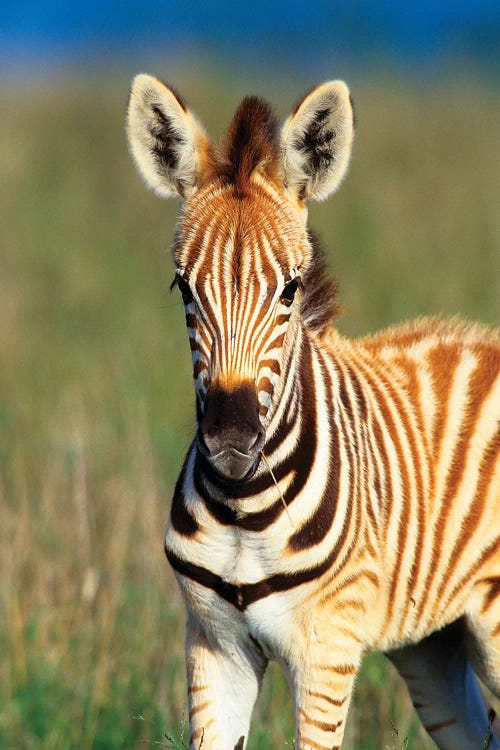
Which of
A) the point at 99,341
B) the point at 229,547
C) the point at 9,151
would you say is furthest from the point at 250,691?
the point at 9,151

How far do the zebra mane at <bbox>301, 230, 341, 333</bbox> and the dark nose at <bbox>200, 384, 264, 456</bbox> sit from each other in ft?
3.11

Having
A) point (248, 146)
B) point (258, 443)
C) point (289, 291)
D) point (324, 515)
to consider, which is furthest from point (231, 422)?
point (248, 146)

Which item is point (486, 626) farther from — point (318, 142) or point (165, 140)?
point (165, 140)

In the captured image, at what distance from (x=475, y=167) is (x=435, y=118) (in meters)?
2.34

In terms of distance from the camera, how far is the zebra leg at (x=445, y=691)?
4715 millimetres

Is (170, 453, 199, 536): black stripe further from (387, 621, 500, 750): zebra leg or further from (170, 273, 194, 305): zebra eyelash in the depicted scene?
(387, 621, 500, 750): zebra leg

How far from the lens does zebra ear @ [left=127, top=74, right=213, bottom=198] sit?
3781 millimetres

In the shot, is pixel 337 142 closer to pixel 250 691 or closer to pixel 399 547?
pixel 399 547

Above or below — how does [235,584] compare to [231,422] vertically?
below

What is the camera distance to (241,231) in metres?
3.49

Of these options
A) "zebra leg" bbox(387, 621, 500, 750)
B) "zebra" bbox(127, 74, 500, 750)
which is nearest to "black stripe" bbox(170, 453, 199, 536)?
"zebra" bbox(127, 74, 500, 750)

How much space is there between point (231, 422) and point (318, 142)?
45.9 inches

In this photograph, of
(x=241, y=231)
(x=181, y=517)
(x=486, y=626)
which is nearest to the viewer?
(x=241, y=231)

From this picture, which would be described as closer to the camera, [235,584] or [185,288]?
[185,288]
